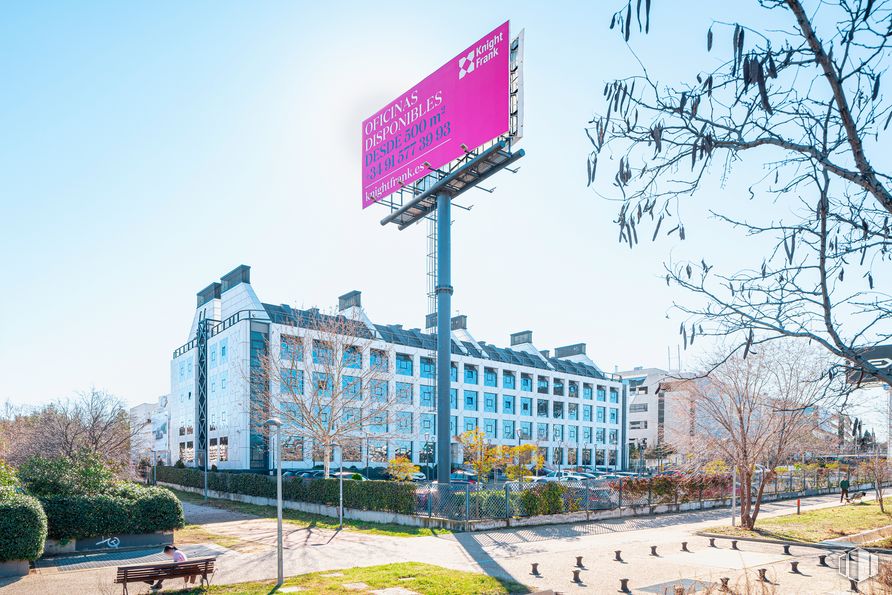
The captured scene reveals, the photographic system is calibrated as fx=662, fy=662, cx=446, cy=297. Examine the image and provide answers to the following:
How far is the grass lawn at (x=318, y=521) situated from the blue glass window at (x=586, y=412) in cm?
5468

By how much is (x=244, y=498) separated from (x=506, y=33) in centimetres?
2959

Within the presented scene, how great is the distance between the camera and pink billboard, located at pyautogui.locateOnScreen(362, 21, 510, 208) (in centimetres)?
2941

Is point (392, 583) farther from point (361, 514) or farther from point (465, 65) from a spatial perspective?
point (465, 65)

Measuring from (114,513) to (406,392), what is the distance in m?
33.8

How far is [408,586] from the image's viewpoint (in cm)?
1483

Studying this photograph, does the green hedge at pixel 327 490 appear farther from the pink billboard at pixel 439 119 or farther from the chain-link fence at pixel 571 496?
the pink billboard at pixel 439 119

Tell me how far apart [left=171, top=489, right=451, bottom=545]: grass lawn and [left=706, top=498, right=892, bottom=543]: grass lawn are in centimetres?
1123

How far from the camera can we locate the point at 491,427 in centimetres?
7406

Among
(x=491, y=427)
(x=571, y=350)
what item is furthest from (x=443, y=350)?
(x=571, y=350)

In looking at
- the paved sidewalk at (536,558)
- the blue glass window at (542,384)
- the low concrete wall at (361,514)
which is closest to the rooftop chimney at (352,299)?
the low concrete wall at (361,514)

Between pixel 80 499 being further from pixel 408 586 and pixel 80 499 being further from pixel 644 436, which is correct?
pixel 644 436

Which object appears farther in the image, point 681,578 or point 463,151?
point 463,151

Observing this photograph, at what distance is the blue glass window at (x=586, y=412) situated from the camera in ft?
280

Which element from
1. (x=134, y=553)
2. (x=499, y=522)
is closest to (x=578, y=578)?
(x=499, y=522)
